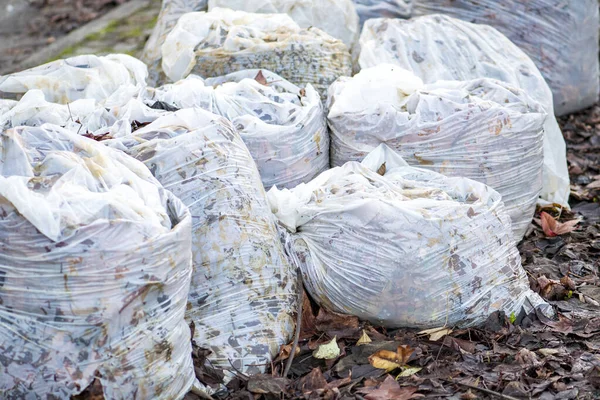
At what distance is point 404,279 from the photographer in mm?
2652

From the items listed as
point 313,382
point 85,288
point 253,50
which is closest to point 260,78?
point 253,50

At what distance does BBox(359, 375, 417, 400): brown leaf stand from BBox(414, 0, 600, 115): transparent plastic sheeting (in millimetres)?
2832

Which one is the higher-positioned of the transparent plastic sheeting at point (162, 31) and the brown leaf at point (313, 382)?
the transparent plastic sheeting at point (162, 31)

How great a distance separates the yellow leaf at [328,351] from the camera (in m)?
2.66

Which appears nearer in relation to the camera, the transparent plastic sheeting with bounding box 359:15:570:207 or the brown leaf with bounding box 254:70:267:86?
the brown leaf with bounding box 254:70:267:86

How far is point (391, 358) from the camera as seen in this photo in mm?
2619

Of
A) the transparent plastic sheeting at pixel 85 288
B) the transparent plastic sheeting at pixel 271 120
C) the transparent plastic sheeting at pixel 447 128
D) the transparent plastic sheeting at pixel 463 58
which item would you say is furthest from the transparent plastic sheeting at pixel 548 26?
the transparent plastic sheeting at pixel 85 288

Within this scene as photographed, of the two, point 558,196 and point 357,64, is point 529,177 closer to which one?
point 558,196

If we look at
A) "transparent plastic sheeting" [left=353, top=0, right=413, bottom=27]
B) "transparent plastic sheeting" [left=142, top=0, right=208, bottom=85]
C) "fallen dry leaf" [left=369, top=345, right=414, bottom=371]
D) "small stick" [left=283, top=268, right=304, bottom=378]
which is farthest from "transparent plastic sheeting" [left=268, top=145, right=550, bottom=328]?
"transparent plastic sheeting" [left=353, top=0, right=413, bottom=27]

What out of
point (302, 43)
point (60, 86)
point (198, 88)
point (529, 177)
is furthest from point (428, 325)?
point (60, 86)

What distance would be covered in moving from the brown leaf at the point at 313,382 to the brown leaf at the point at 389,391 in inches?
4.9

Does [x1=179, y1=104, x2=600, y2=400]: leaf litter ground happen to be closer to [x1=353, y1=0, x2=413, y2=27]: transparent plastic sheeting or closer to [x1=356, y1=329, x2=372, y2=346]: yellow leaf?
[x1=356, y1=329, x2=372, y2=346]: yellow leaf

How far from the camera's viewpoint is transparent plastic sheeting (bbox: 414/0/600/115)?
185 inches

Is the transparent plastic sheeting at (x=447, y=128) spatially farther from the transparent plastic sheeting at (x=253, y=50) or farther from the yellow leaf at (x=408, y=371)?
the yellow leaf at (x=408, y=371)
